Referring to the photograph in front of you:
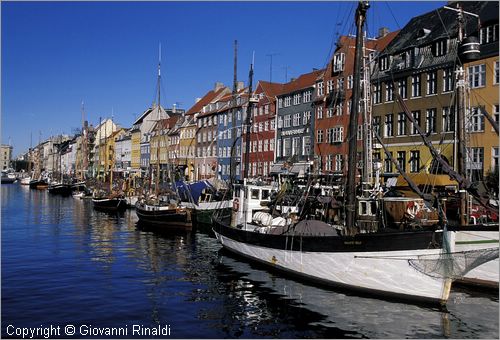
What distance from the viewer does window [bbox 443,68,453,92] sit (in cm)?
4472

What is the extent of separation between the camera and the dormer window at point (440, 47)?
45.9 m

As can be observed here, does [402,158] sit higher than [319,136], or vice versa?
[319,136]

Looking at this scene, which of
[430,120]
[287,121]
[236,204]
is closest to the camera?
[236,204]

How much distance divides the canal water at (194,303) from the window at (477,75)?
24.9m

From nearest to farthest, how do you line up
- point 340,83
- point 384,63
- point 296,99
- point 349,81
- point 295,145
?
point 384,63 < point 349,81 < point 340,83 < point 295,145 < point 296,99

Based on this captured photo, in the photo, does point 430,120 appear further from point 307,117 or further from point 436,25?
point 307,117

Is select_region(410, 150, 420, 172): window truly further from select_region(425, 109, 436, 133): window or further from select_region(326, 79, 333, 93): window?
select_region(326, 79, 333, 93): window

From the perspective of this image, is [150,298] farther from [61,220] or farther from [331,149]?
[331,149]

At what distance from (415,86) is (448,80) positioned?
14.3 feet

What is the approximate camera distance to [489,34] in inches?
1634

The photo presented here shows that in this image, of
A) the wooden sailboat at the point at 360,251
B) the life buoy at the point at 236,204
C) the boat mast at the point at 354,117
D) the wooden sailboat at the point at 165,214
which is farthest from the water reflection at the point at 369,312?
the wooden sailboat at the point at 165,214

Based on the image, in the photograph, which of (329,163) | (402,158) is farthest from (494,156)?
(329,163)

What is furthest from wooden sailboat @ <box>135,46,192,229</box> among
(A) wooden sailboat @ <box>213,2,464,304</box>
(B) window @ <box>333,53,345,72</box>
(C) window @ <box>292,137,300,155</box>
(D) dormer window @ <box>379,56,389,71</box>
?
(D) dormer window @ <box>379,56,389,71</box>

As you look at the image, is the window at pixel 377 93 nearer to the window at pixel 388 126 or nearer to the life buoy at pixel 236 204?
the window at pixel 388 126
